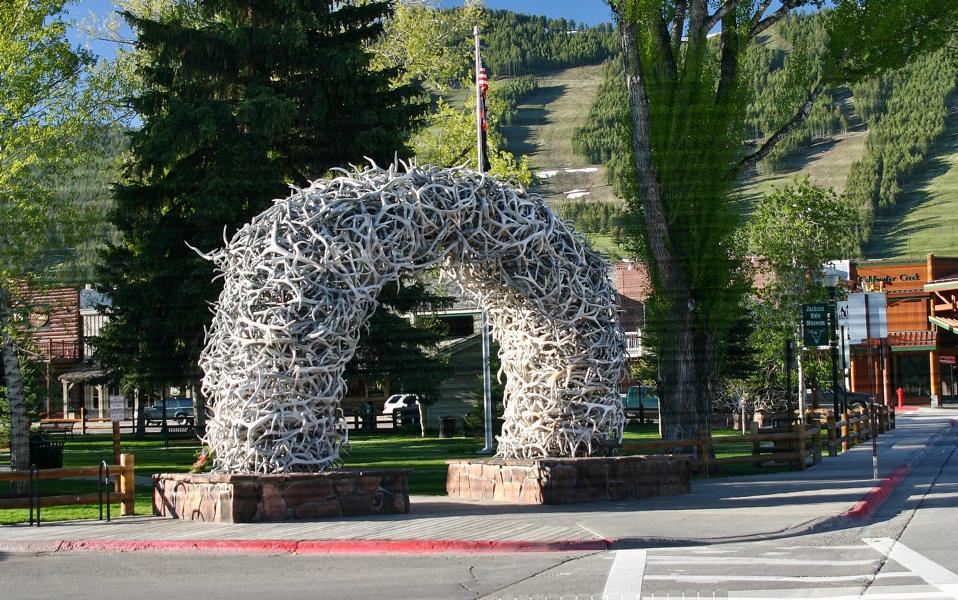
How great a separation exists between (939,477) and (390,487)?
382 inches

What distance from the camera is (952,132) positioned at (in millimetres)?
155375

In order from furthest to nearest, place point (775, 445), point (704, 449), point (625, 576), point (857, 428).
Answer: point (857, 428) → point (775, 445) → point (704, 449) → point (625, 576)

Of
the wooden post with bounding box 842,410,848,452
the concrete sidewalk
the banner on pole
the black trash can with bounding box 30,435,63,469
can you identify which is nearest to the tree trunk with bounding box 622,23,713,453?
the banner on pole

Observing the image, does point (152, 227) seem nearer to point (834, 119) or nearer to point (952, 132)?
point (952, 132)

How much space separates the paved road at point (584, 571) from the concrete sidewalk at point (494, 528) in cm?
20

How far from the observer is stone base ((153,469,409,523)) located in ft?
40.8

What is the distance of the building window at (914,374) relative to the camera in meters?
61.7

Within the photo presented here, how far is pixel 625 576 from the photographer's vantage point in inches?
348

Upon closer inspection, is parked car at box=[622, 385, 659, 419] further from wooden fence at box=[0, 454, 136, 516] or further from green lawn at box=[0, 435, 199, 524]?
wooden fence at box=[0, 454, 136, 516]

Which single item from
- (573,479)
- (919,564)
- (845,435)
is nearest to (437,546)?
(573,479)

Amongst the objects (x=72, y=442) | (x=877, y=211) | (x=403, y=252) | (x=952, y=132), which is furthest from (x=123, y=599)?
(x=952, y=132)

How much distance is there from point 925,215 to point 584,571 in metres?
119

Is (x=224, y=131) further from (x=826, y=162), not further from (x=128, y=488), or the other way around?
(x=826, y=162)

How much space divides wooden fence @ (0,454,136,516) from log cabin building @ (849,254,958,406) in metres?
44.6
